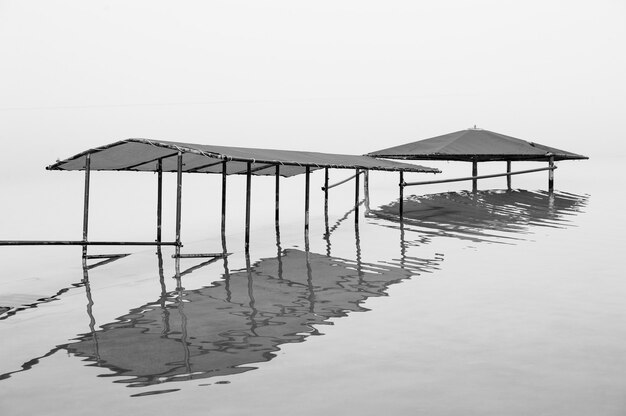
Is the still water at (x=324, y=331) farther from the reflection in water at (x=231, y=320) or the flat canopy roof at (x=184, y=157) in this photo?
the flat canopy roof at (x=184, y=157)

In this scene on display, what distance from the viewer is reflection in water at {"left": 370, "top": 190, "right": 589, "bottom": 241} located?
1947 cm

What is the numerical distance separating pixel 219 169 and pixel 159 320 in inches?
364

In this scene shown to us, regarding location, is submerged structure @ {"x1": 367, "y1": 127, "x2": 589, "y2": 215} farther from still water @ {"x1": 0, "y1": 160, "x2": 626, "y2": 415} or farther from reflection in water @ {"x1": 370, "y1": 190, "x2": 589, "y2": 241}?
still water @ {"x1": 0, "y1": 160, "x2": 626, "y2": 415}

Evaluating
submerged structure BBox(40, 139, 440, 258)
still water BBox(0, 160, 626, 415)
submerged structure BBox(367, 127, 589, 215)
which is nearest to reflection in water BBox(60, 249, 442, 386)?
still water BBox(0, 160, 626, 415)

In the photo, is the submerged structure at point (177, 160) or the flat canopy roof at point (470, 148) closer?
the submerged structure at point (177, 160)

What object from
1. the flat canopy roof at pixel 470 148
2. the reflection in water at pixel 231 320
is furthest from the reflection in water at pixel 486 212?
the reflection in water at pixel 231 320

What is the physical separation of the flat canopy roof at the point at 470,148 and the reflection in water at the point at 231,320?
12.2 m

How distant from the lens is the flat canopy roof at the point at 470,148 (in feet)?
84.0

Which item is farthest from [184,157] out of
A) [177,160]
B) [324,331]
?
[324,331]

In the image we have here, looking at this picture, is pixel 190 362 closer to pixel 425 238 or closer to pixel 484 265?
pixel 484 265

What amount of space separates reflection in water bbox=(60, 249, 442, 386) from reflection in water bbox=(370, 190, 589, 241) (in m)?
5.83

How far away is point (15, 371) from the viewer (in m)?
7.01

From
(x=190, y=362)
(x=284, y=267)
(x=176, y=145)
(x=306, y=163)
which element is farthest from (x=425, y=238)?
(x=190, y=362)

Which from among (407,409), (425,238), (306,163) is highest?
(306,163)
